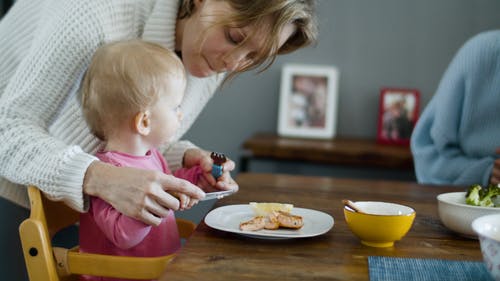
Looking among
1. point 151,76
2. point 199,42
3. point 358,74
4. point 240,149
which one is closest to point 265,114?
point 240,149

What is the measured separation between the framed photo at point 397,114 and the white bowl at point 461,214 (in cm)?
183

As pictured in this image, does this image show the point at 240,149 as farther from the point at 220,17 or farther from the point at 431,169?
the point at 220,17

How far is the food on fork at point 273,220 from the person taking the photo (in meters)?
1.06

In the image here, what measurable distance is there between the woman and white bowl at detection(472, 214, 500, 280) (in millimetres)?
471

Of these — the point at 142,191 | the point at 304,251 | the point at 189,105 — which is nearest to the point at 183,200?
the point at 142,191

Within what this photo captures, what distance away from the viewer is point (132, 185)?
1031 mm

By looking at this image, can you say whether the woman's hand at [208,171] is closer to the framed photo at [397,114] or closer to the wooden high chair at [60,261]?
the wooden high chair at [60,261]

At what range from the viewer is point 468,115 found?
1.93 meters

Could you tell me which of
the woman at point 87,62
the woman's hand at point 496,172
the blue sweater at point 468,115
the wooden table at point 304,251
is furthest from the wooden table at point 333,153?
the wooden table at point 304,251

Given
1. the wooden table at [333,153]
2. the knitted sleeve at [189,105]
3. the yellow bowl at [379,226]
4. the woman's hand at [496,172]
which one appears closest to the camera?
the yellow bowl at [379,226]

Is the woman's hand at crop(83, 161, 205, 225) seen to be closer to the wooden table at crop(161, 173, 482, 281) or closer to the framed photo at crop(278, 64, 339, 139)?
the wooden table at crop(161, 173, 482, 281)

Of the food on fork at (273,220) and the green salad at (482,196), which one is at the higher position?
the green salad at (482,196)

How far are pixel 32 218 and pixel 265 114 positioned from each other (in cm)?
209

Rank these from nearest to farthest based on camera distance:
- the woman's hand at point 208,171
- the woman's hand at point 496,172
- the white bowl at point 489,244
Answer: the white bowl at point 489,244
the woman's hand at point 208,171
the woman's hand at point 496,172
